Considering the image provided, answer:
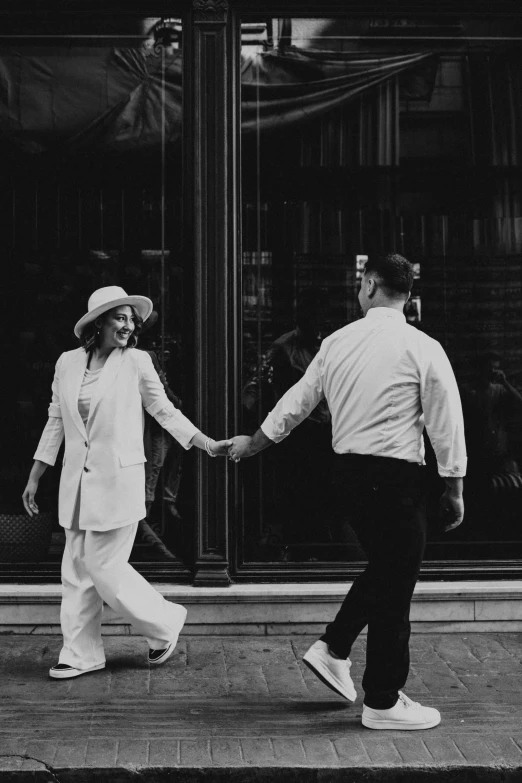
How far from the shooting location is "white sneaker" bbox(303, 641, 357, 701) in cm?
512

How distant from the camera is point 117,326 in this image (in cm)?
570

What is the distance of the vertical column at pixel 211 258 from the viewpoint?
6.77 meters

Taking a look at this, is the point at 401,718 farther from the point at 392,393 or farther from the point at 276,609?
A: the point at 276,609

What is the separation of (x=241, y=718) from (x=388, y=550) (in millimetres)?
1122

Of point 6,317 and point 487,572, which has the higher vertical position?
point 6,317

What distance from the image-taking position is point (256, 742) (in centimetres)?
470

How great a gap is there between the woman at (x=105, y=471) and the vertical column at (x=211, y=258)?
94cm

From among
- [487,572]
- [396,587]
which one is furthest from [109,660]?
[487,572]

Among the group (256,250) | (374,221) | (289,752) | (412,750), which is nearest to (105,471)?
(289,752)

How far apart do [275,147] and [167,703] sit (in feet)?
12.1

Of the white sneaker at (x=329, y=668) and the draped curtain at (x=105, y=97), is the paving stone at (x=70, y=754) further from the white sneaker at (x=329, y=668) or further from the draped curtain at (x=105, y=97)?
the draped curtain at (x=105, y=97)

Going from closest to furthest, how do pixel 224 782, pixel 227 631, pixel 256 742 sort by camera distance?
pixel 224 782
pixel 256 742
pixel 227 631

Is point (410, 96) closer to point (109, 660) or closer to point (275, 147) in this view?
point (275, 147)

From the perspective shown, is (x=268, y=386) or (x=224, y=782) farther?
(x=268, y=386)
